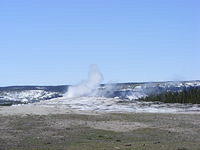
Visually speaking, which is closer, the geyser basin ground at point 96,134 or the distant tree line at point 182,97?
the geyser basin ground at point 96,134

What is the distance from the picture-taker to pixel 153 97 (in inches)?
3501

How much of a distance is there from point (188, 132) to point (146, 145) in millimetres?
10487

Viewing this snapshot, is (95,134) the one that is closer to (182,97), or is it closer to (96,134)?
(96,134)

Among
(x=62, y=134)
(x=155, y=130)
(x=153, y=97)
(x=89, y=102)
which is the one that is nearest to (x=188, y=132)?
(x=155, y=130)

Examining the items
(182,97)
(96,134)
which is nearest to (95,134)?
(96,134)

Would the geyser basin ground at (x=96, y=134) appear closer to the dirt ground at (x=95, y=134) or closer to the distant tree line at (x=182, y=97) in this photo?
the dirt ground at (x=95, y=134)

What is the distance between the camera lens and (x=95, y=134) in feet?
105

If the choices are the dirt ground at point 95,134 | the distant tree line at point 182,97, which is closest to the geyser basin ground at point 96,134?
the dirt ground at point 95,134

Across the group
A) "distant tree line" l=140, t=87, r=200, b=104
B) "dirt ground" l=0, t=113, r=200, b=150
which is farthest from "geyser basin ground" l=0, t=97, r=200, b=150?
"distant tree line" l=140, t=87, r=200, b=104

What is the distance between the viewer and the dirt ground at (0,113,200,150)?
2541 centimetres

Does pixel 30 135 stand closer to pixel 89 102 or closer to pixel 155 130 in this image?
pixel 155 130

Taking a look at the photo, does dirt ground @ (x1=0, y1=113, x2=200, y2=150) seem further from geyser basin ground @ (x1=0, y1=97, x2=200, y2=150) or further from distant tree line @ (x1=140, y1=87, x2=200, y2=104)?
distant tree line @ (x1=140, y1=87, x2=200, y2=104)

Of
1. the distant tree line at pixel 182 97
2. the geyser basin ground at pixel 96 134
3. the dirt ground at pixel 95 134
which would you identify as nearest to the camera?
the dirt ground at pixel 95 134

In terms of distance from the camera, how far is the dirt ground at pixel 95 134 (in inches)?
1000
